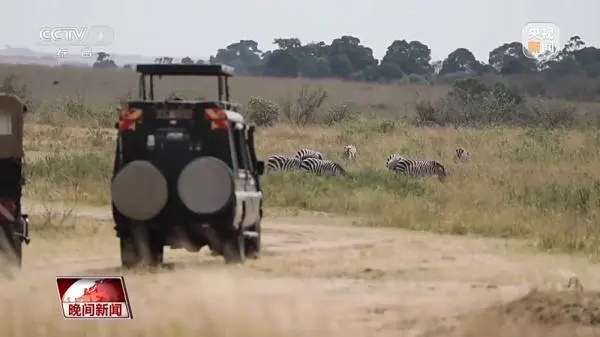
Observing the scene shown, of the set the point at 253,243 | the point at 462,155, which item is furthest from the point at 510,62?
the point at 253,243

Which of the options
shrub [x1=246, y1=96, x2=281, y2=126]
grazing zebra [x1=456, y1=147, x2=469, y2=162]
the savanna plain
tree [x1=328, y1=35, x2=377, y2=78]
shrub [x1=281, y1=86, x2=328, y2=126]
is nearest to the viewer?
the savanna plain

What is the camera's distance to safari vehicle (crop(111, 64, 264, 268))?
1389 centimetres

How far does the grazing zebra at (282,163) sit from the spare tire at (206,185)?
16.2 m

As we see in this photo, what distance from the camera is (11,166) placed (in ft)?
41.2

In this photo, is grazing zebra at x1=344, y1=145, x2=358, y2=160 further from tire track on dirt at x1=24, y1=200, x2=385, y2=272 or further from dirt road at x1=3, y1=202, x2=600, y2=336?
dirt road at x1=3, y1=202, x2=600, y2=336

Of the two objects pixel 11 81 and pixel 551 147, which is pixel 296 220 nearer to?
pixel 551 147

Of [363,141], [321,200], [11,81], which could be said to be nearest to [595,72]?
→ [363,141]

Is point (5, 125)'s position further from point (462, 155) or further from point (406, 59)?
point (406, 59)

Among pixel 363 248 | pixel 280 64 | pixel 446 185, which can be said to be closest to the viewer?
pixel 363 248

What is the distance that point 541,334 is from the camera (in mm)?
9914

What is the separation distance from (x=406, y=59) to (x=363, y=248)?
5331cm

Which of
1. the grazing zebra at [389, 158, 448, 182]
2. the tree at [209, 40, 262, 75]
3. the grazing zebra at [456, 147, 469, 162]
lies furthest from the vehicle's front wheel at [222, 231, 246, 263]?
the tree at [209, 40, 262, 75]

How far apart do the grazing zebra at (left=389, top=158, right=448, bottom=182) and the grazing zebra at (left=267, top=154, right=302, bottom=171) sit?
7.78 feet

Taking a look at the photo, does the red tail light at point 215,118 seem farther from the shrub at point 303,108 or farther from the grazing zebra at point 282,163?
the shrub at point 303,108
